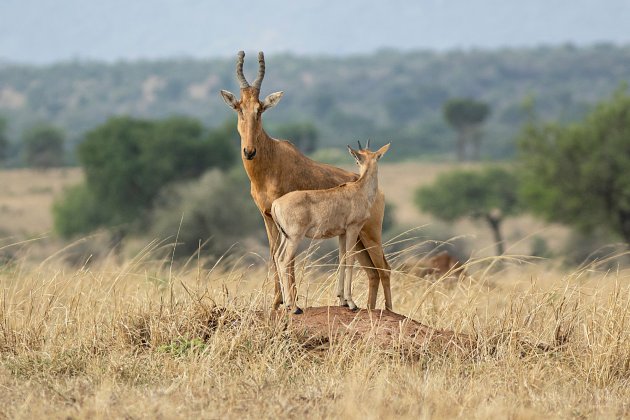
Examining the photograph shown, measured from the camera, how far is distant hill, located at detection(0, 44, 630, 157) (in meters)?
118

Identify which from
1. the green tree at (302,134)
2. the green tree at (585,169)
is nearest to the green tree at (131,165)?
the green tree at (585,169)

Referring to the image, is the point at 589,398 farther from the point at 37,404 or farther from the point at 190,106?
the point at 190,106

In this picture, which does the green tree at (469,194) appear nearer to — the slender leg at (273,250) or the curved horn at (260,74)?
the slender leg at (273,250)

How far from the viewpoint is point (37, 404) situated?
6.72 meters

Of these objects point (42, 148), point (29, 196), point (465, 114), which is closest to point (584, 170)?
point (29, 196)

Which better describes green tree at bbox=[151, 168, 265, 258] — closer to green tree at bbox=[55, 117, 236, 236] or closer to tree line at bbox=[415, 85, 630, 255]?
green tree at bbox=[55, 117, 236, 236]

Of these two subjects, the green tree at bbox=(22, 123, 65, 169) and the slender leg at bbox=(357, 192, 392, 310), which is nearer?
the slender leg at bbox=(357, 192, 392, 310)

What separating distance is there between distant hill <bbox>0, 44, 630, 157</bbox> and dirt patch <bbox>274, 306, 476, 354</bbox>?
96.6 meters

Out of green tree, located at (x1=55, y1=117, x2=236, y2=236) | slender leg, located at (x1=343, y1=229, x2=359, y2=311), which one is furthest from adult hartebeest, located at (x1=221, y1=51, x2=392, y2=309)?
green tree, located at (x1=55, y1=117, x2=236, y2=236)

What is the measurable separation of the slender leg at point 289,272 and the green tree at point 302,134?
64.6 metres

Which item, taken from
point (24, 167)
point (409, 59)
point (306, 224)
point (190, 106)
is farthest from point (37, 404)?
point (409, 59)

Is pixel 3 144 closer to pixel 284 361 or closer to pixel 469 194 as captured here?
pixel 469 194

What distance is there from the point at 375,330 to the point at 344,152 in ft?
232

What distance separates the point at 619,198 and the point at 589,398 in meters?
27.1
